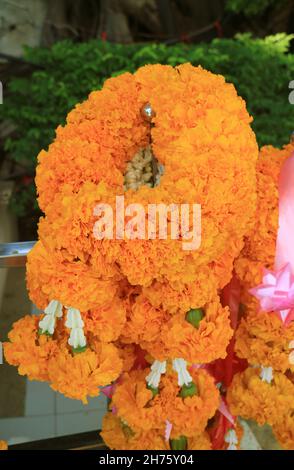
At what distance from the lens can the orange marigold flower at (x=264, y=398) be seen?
31.9 inches

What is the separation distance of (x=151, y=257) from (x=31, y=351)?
0.24m

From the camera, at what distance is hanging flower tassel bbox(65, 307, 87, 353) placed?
0.72m

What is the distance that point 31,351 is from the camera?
0.74 m

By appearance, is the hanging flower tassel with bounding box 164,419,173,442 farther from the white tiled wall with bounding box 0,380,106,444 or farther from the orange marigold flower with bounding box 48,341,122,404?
the white tiled wall with bounding box 0,380,106,444

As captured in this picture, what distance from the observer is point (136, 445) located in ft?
2.73

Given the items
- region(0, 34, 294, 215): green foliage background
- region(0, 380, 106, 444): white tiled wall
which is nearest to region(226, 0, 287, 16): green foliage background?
region(0, 34, 294, 215): green foliage background

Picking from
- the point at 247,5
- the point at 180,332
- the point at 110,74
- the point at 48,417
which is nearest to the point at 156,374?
the point at 180,332

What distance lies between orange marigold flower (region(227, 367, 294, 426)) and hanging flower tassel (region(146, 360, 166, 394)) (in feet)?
0.49

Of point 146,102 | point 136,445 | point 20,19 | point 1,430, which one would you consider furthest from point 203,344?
point 20,19

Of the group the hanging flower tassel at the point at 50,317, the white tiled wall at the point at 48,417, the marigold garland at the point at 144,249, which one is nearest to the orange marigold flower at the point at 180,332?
the marigold garland at the point at 144,249

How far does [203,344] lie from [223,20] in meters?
3.58

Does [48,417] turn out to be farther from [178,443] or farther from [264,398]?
[264,398]

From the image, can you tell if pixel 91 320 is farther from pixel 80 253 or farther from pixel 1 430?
pixel 1 430

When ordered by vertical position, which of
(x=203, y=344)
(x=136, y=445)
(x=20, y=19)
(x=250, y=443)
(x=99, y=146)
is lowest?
(x=250, y=443)
